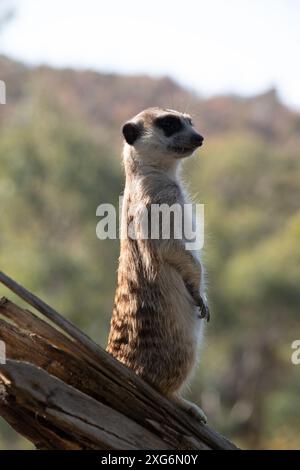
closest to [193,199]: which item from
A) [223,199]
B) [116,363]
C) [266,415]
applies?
[116,363]

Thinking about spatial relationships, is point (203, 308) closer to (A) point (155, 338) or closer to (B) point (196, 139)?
(A) point (155, 338)

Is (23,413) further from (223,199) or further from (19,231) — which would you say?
(223,199)

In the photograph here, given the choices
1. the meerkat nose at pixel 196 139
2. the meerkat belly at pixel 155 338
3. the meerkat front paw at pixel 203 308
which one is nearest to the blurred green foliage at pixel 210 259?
the meerkat nose at pixel 196 139

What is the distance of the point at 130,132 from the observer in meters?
5.46

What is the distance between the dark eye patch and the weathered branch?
1.54 m

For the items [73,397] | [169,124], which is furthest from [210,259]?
[73,397]

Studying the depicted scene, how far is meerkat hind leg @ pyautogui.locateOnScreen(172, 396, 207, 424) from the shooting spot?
470 centimetres

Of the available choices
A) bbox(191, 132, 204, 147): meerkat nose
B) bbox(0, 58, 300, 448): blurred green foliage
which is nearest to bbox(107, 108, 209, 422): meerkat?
bbox(191, 132, 204, 147): meerkat nose

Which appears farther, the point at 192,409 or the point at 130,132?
the point at 130,132

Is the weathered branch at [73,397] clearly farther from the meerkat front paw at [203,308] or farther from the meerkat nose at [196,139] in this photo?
the meerkat nose at [196,139]

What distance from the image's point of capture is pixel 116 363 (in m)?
4.32

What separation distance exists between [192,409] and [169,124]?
1650mm

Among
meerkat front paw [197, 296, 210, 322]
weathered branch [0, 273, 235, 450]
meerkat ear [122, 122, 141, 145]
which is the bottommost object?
weathered branch [0, 273, 235, 450]

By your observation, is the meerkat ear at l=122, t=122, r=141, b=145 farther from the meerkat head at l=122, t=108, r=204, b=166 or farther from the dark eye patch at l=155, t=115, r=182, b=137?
the dark eye patch at l=155, t=115, r=182, b=137
